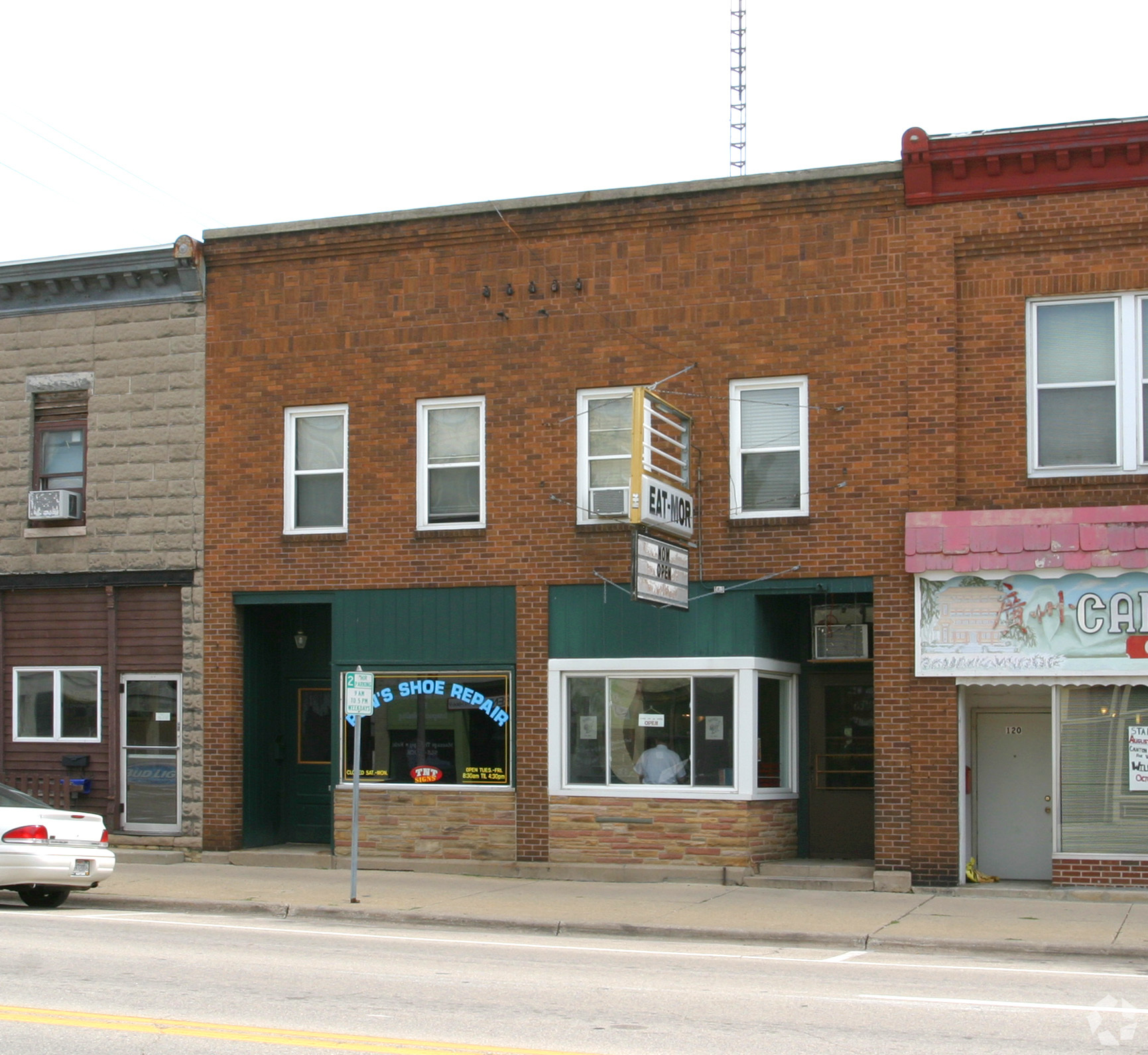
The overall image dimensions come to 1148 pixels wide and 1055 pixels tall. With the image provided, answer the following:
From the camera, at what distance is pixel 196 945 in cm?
1333

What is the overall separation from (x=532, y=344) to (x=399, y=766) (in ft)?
18.5

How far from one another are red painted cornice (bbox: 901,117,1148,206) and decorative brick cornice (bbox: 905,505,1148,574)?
367 cm

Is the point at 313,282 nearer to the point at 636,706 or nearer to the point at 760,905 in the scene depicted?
the point at 636,706

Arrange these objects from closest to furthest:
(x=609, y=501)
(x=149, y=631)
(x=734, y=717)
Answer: (x=734, y=717) → (x=609, y=501) → (x=149, y=631)

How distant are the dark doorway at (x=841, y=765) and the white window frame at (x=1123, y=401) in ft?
12.1

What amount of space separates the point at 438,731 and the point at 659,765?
292 cm

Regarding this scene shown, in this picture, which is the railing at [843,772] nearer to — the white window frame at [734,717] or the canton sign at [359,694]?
the white window frame at [734,717]

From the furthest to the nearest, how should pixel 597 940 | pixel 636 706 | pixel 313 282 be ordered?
pixel 313 282 → pixel 636 706 → pixel 597 940

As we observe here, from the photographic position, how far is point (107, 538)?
2083cm

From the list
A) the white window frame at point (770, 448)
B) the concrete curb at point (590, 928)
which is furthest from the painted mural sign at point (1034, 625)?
the concrete curb at point (590, 928)

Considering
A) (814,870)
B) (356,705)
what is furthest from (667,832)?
(356,705)

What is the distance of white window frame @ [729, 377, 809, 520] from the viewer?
1800cm

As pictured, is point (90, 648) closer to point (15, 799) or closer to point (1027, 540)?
point (15, 799)

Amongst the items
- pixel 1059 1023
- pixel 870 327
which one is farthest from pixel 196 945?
pixel 870 327
